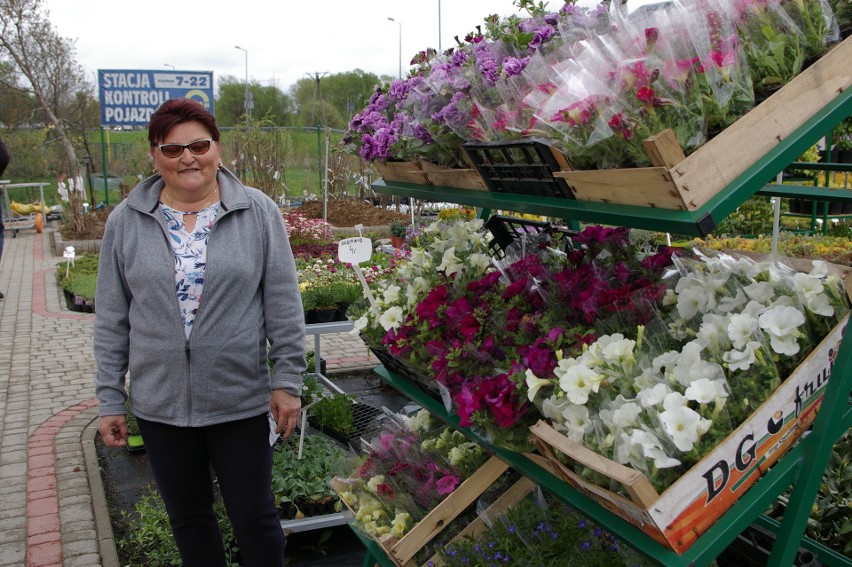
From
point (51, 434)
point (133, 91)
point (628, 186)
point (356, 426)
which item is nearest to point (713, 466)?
point (628, 186)

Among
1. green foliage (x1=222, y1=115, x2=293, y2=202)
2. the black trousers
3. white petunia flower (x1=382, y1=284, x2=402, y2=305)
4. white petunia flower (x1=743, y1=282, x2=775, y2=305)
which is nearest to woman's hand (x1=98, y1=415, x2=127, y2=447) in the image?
the black trousers

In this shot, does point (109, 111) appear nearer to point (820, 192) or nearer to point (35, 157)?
point (35, 157)

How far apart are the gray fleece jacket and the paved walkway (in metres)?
1.45

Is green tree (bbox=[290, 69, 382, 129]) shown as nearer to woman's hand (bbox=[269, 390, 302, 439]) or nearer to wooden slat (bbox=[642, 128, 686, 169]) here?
woman's hand (bbox=[269, 390, 302, 439])

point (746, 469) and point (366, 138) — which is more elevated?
point (366, 138)

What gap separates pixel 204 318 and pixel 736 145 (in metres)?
1.70

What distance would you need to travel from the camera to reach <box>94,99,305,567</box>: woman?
249cm

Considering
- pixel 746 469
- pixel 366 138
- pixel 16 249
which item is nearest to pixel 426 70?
pixel 366 138

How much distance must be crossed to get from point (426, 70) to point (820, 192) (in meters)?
1.37

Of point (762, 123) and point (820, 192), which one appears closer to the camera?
point (762, 123)

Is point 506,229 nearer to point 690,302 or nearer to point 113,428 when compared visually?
point 690,302

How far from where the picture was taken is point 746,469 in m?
1.59

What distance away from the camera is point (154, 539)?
3.62 meters

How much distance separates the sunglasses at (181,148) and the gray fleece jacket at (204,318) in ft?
0.52
